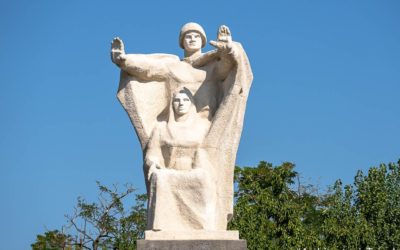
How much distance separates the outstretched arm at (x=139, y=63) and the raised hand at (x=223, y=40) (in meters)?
1.00

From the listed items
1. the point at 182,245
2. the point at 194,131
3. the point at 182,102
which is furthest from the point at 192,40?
the point at 182,245

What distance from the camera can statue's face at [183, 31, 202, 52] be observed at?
954cm

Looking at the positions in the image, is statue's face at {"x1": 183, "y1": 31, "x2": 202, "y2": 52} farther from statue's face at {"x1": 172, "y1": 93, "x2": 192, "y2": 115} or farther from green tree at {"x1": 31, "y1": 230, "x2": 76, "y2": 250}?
green tree at {"x1": 31, "y1": 230, "x2": 76, "y2": 250}

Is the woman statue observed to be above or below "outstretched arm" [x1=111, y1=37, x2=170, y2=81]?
below

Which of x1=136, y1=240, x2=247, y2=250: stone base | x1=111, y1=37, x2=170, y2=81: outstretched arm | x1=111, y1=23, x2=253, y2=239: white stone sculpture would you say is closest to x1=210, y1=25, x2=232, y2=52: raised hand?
x1=111, y1=23, x2=253, y2=239: white stone sculpture

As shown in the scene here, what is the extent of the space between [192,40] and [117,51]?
1099 mm

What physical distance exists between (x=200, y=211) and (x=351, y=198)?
12.5 metres

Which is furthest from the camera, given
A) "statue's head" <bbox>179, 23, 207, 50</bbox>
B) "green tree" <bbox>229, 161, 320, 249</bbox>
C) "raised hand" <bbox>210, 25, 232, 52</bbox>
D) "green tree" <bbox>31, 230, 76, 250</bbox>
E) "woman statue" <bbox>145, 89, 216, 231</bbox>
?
"green tree" <bbox>31, 230, 76, 250</bbox>

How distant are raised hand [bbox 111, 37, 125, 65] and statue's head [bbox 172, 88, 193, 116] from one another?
900 mm

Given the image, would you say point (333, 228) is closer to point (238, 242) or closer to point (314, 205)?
point (238, 242)

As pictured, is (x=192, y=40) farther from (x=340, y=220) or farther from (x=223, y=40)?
(x=340, y=220)

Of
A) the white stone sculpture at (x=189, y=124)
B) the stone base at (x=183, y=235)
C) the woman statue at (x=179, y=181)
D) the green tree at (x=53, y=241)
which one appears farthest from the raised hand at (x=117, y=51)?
the green tree at (x=53, y=241)

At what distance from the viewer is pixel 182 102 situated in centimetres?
916

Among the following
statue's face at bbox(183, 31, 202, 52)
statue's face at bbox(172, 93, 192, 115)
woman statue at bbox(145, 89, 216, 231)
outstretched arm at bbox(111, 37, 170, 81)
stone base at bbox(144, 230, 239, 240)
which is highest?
statue's face at bbox(183, 31, 202, 52)
